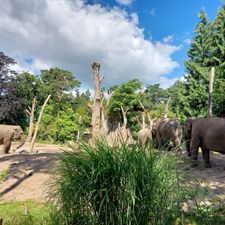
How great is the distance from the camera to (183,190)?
3.51 meters

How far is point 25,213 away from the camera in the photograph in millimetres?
4746

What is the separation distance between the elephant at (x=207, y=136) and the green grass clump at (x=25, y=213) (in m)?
3.43

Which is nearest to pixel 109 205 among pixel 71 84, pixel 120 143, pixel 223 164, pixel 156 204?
pixel 156 204

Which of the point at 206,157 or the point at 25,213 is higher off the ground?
the point at 206,157

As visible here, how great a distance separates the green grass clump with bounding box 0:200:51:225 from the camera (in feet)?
13.2

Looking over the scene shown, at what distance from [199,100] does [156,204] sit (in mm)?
23775

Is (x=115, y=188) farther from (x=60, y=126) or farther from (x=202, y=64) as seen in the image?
(x=60, y=126)

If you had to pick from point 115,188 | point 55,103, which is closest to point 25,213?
point 115,188

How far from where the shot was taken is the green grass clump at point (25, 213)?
4027 mm

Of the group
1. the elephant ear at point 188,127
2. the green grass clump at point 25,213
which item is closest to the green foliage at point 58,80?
the elephant ear at point 188,127

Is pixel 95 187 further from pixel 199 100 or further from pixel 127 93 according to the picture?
pixel 127 93

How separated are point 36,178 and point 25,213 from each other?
310 cm

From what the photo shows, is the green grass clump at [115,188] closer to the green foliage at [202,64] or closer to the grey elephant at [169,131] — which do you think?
the grey elephant at [169,131]

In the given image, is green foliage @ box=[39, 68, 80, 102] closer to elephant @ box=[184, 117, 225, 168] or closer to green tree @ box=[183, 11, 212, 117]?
green tree @ box=[183, 11, 212, 117]
